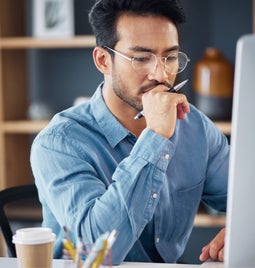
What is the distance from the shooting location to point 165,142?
179 cm

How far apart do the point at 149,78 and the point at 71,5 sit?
175 cm

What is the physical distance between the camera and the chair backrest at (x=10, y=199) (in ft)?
6.59

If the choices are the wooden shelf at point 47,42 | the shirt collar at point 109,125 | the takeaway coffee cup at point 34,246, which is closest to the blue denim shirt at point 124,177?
the shirt collar at point 109,125

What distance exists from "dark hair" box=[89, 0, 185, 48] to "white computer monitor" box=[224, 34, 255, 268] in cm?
83

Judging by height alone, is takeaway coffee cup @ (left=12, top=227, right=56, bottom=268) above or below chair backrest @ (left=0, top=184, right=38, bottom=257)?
above

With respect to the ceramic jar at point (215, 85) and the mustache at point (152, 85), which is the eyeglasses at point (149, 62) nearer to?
the mustache at point (152, 85)

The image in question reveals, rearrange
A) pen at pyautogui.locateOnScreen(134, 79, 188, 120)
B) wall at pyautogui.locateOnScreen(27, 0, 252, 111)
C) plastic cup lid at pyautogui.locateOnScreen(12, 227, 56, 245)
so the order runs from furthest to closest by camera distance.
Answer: wall at pyautogui.locateOnScreen(27, 0, 252, 111) → pen at pyautogui.locateOnScreen(134, 79, 188, 120) → plastic cup lid at pyautogui.locateOnScreen(12, 227, 56, 245)

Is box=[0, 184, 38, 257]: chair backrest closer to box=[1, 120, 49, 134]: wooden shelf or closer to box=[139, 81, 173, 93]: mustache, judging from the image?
box=[139, 81, 173, 93]: mustache

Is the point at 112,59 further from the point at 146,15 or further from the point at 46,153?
the point at 46,153

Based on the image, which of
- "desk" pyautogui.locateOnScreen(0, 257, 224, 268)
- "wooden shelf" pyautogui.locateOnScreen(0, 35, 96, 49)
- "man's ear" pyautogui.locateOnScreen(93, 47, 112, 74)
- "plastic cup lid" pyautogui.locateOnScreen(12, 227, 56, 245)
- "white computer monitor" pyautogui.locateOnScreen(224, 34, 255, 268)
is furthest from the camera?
"wooden shelf" pyautogui.locateOnScreen(0, 35, 96, 49)

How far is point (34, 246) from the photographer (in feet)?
4.94

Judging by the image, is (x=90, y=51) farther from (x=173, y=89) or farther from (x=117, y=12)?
(x=173, y=89)

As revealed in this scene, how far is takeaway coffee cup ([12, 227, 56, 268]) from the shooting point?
150cm

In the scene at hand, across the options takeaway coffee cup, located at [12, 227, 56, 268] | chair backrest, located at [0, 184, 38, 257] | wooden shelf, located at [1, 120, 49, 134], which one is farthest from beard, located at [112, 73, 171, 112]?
wooden shelf, located at [1, 120, 49, 134]
